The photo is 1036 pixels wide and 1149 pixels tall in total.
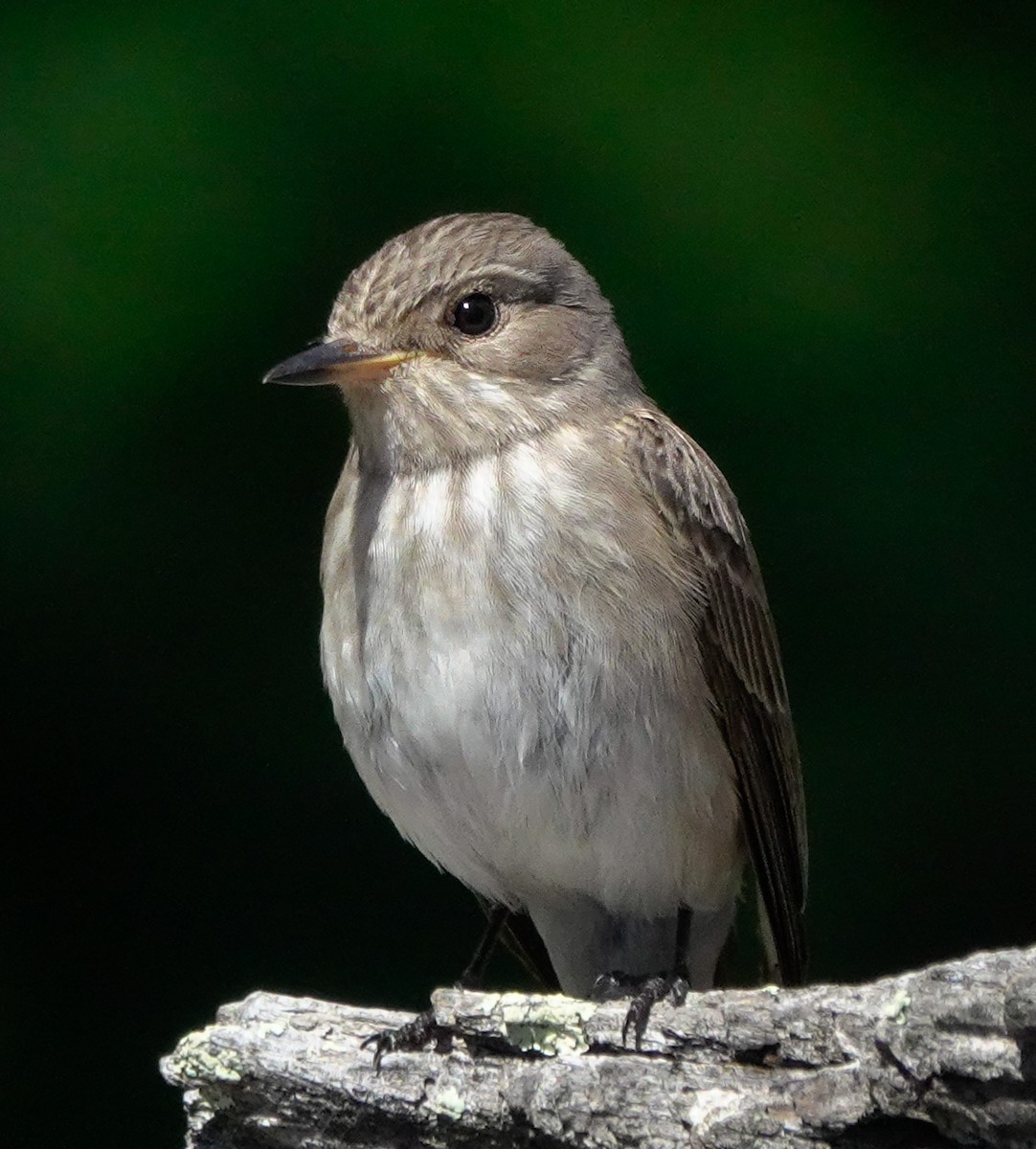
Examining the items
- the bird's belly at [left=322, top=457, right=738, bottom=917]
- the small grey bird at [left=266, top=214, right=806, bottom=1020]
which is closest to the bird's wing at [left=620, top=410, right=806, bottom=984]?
the small grey bird at [left=266, top=214, right=806, bottom=1020]

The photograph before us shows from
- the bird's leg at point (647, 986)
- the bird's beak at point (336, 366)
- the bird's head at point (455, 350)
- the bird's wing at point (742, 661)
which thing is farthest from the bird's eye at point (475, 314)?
the bird's leg at point (647, 986)

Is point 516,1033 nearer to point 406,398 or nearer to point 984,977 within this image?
point 984,977

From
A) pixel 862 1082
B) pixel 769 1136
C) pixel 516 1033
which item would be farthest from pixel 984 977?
pixel 516 1033

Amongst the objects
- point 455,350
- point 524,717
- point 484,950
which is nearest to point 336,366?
point 455,350

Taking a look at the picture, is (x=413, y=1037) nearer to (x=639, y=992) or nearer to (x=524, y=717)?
(x=639, y=992)

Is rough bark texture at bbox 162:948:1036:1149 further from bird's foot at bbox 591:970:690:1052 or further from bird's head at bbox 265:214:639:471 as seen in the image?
bird's head at bbox 265:214:639:471

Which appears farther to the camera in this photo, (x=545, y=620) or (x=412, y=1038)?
(x=545, y=620)
